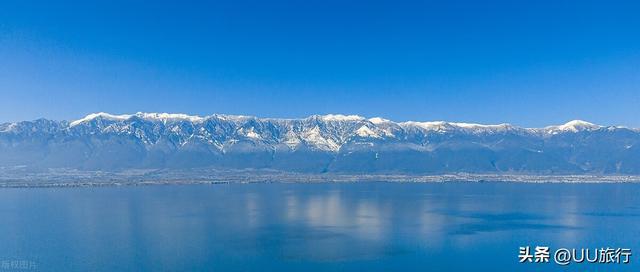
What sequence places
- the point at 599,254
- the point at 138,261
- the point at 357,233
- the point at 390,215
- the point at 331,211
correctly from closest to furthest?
the point at 138,261
the point at 599,254
the point at 357,233
the point at 390,215
the point at 331,211

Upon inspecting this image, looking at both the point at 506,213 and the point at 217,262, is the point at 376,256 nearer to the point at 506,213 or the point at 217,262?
the point at 217,262

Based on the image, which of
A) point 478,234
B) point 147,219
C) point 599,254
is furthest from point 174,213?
point 599,254

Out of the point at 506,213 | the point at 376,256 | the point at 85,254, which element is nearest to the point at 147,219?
the point at 85,254

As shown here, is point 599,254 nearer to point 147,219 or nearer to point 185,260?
point 185,260

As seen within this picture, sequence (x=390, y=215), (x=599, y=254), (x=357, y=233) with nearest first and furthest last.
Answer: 1. (x=599, y=254)
2. (x=357, y=233)
3. (x=390, y=215)

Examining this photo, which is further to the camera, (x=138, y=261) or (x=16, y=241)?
(x=16, y=241)

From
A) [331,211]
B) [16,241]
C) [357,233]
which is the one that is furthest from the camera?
[331,211]
